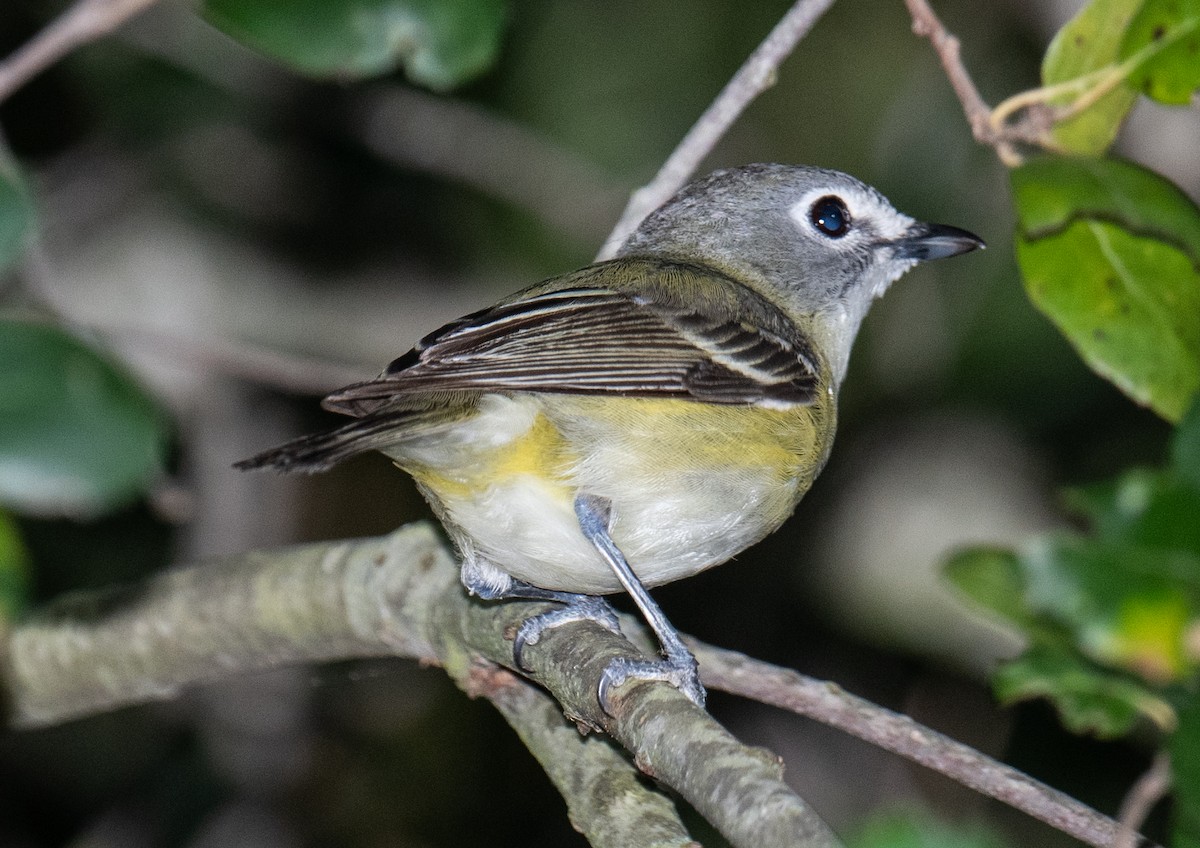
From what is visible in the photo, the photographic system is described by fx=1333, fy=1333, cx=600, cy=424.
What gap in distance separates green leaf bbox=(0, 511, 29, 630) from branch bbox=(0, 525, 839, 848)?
0.36 m

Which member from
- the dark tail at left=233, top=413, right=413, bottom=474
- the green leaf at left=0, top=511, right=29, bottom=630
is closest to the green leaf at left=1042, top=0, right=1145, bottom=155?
the dark tail at left=233, top=413, right=413, bottom=474

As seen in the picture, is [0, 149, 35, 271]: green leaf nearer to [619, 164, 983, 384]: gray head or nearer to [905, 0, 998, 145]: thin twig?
[619, 164, 983, 384]: gray head

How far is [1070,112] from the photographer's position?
3.05m

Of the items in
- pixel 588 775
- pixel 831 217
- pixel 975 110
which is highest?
pixel 975 110

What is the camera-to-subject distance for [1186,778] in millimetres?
2217

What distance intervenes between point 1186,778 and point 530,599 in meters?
1.67

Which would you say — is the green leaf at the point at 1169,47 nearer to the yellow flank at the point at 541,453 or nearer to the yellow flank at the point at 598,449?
the yellow flank at the point at 598,449

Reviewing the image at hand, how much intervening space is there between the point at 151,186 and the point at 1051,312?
400cm

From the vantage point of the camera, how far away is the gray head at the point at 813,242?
13.1ft

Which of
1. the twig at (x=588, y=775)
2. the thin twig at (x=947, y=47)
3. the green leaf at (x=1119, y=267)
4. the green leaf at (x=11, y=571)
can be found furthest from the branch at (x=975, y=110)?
the green leaf at (x=11, y=571)

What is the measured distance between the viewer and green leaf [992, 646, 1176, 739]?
2.61 meters

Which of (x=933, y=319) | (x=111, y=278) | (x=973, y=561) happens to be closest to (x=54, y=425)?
(x=973, y=561)

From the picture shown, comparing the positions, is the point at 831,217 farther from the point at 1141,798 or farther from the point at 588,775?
the point at 1141,798

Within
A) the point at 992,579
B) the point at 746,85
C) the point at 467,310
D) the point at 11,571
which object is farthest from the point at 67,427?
the point at 467,310
